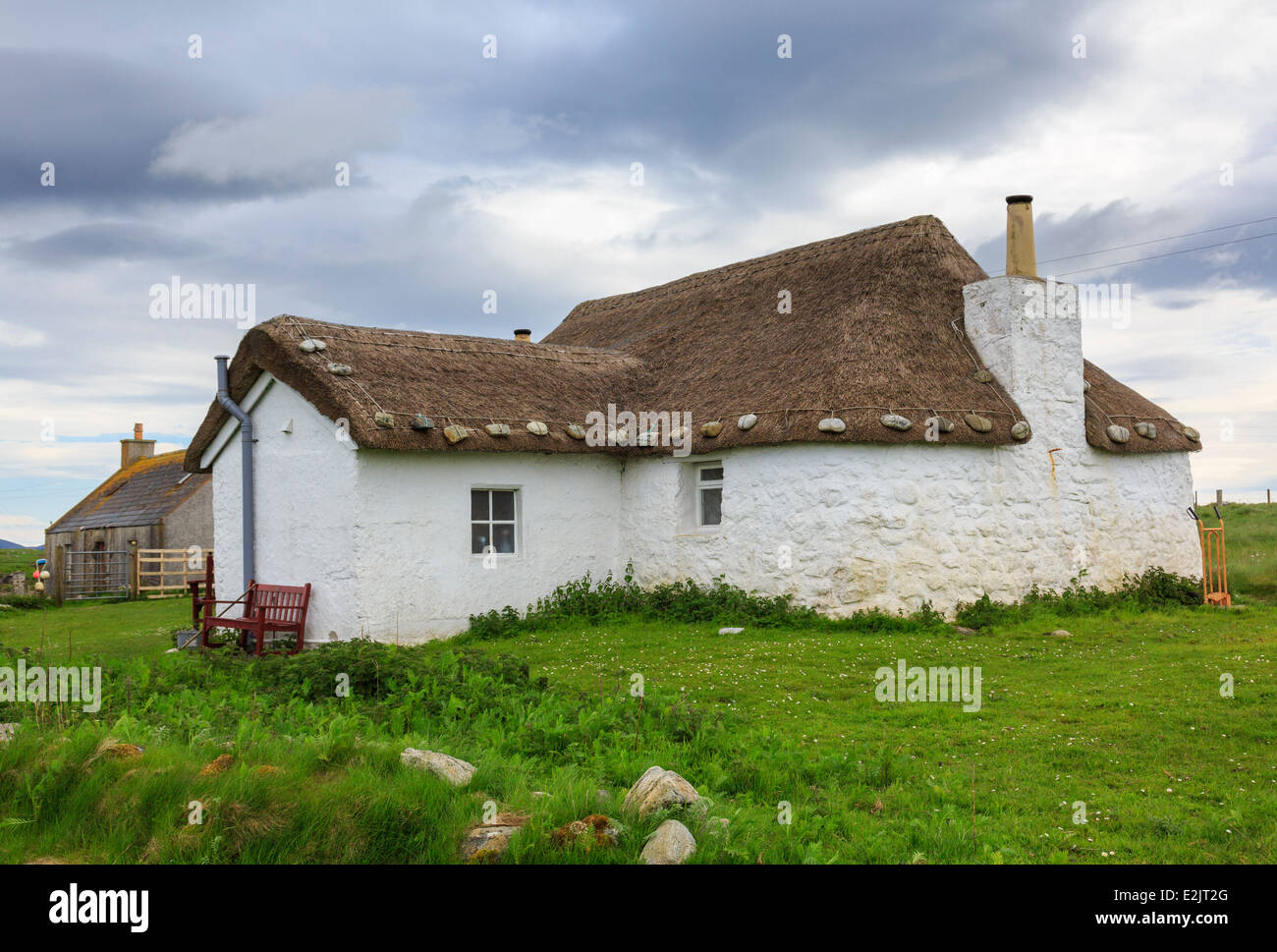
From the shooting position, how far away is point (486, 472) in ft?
47.0

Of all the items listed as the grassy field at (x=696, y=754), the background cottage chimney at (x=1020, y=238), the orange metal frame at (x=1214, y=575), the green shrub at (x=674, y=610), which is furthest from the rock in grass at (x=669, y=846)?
the orange metal frame at (x=1214, y=575)

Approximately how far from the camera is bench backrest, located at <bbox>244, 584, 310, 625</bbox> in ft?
44.4

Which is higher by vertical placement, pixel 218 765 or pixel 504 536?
pixel 504 536

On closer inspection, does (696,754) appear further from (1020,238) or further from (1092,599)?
(1020,238)

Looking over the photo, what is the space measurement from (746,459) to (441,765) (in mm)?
9407

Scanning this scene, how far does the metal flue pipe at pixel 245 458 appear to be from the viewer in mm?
14852

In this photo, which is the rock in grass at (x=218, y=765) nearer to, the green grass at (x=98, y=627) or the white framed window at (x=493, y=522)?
the green grass at (x=98, y=627)

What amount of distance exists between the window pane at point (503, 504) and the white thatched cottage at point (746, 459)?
0.03 meters

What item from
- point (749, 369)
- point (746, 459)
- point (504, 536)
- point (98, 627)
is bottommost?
point (98, 627)

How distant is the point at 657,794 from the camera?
5004 mm

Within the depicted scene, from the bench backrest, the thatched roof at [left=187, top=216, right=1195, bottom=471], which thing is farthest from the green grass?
the thatched roof at [left=187, top=216, right=1195, bottom=471]

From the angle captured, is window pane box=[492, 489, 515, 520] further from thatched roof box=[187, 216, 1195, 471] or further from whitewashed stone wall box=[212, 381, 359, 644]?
whitewashed stone wall box=[212, 381, 359, 644]

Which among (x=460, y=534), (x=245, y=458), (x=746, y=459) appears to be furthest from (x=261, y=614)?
(x=746, y=459)
